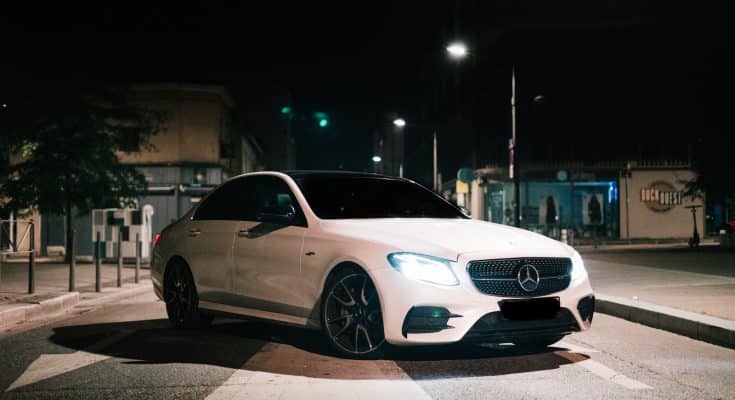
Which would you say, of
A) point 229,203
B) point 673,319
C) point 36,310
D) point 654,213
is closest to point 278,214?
point 229,203

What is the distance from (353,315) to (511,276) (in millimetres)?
1224

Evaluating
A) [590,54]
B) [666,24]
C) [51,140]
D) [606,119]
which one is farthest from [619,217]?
[51,140]

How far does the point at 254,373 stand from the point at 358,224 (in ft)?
4.84

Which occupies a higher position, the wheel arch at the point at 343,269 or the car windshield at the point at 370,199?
the car windshield at the point at 370,199

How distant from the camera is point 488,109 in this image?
45.8 m

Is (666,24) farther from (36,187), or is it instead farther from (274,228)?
(274,228)

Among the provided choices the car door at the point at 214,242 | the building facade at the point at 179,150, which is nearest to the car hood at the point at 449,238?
the car door at the point at 214,242

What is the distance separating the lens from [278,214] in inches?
291

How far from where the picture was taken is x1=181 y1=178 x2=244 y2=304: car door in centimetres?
818

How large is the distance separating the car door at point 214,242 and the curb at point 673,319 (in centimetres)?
444

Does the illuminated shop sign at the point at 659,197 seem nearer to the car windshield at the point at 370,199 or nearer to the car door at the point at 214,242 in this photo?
the car windshield at the point at 370,199

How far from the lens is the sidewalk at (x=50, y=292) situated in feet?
34.0

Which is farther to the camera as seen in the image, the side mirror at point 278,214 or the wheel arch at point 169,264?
the wheel arch at point 169,264

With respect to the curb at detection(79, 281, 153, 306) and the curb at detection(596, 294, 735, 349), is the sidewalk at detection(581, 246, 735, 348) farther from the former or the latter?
Answer: the curb at detection(79, 281, 153, 306)
